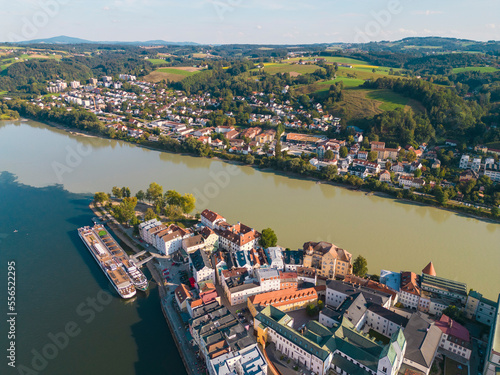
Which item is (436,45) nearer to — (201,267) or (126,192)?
(126,192)

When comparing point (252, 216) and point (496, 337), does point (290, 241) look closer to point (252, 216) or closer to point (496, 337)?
point (252, 216)

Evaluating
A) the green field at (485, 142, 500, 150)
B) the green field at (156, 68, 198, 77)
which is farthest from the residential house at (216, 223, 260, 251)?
the green field at (156, 68, 198, 77)

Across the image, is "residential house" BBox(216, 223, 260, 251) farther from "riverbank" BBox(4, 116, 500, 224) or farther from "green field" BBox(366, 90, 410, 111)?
"green field" BBox(366, 90, 410, 111)

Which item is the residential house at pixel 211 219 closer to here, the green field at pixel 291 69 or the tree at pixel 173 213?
the tree at pixel 173 213

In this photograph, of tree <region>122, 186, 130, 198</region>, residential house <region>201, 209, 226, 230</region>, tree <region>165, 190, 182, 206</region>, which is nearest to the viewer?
residential house <region>201, 209, 226, 230</region>

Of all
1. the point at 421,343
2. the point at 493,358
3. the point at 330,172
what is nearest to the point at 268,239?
the point at 421,343

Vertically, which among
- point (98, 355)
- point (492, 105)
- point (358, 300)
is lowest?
point (98, 355)

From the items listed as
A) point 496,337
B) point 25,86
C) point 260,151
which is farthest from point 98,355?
point 25,86

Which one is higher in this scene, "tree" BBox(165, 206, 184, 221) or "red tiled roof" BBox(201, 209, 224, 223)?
"red tiled roof" BBox(201, 209, 224, 223)
